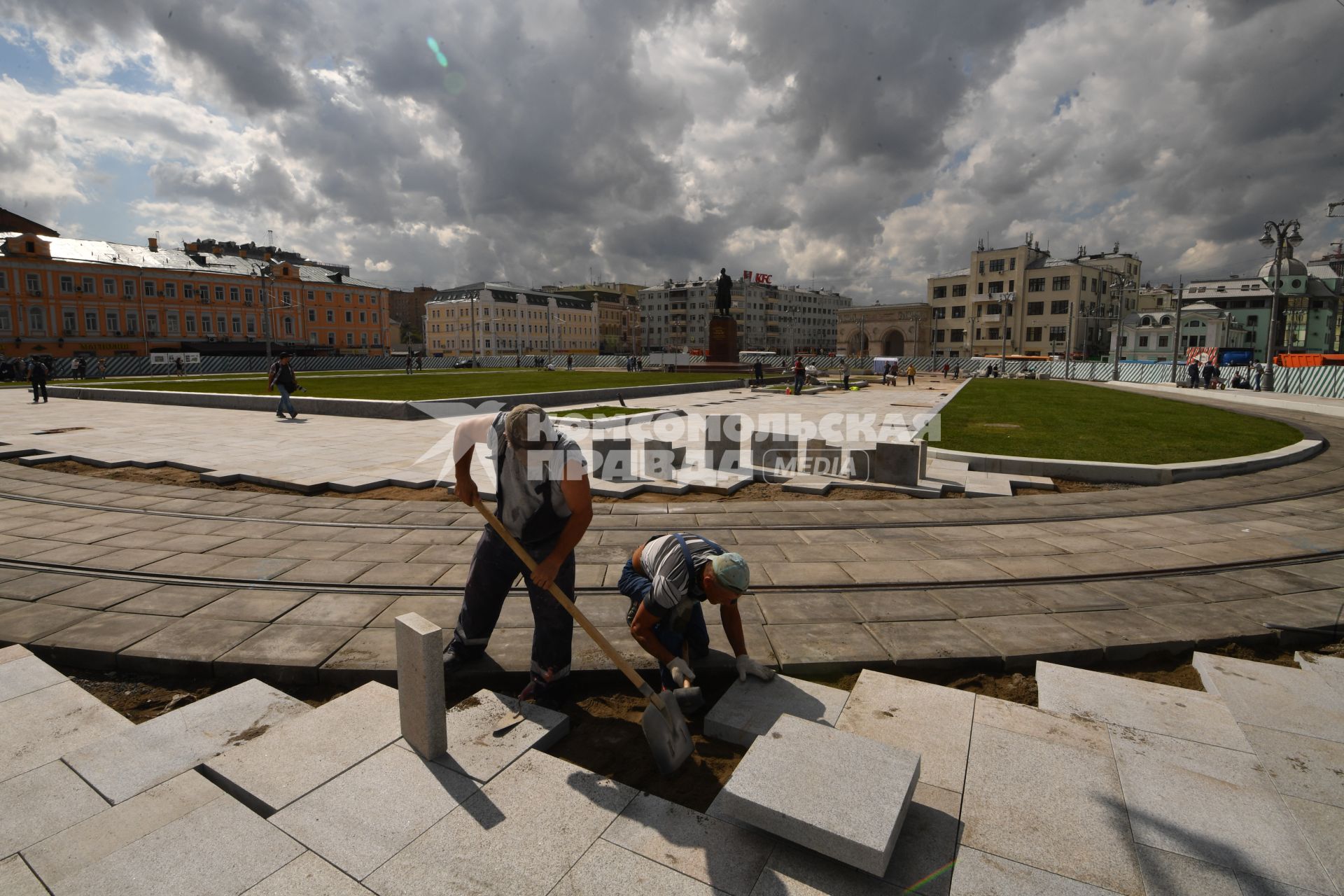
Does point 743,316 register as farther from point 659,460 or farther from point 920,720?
point 920,720

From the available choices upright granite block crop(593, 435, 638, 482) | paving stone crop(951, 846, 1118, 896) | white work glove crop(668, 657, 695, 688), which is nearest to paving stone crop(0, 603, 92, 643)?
white work glove crop(668, 657, 695, 688)

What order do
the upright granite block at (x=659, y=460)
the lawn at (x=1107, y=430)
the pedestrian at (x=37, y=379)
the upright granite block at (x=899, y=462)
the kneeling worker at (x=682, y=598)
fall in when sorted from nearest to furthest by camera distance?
the kneeling worker at (x=682, y=598)
the upright granite block at (x=899, y=462)
the upright granite block at (x=659, y=460)
the lawn at (x=1107, y=430)
the pedestrian at (x=37, y=379)

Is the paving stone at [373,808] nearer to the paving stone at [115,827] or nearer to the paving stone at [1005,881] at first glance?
the paving stone at [115,827]

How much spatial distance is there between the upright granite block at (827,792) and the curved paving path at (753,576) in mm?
1212

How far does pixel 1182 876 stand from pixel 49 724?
5179mm

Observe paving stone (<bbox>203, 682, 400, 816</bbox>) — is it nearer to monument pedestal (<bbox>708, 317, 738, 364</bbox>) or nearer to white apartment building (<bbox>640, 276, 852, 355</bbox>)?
monument pedestal (<bbox>708, 317, 738, 364</bbox>)

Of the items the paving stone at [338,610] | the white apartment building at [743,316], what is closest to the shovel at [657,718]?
the paving stone at [338,610]

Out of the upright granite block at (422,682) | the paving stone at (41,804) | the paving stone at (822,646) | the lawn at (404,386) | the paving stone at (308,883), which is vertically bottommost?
the paving stone at (308,883)

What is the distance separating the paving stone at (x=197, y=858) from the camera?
89.3 inches

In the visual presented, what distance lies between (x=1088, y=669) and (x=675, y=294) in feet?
395

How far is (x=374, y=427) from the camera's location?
15.8 metres

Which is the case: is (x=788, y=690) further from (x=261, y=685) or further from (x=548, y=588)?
(x=261, y=685)

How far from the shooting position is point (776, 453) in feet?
35.5

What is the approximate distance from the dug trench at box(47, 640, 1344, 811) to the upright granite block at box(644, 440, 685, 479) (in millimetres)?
5946
